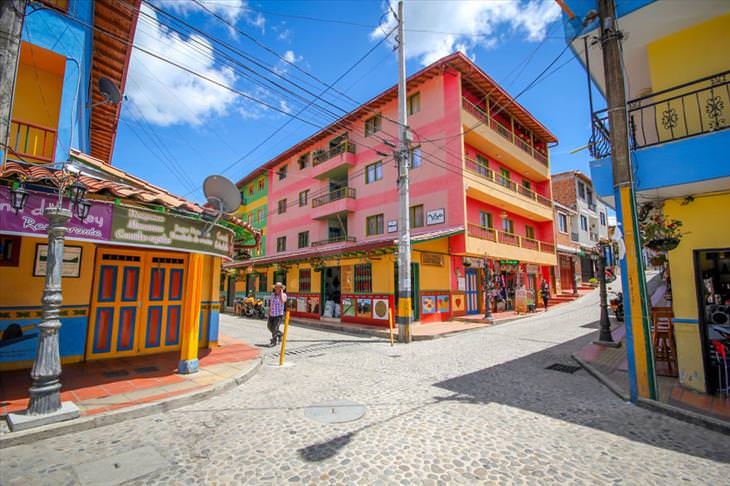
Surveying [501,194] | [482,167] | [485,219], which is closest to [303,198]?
[482,167]

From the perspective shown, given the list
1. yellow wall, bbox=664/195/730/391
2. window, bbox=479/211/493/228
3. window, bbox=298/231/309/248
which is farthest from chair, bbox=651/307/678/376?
window, bbox=298/231/309/248

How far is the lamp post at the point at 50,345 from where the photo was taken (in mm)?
4477

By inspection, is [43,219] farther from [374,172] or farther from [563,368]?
[374,172]

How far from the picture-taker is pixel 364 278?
56.1ft

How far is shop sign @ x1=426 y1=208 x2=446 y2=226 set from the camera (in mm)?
18078

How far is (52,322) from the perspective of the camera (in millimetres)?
4691

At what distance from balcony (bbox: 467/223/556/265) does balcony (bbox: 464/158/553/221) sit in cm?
194

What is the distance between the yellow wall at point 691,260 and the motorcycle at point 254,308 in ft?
65.3

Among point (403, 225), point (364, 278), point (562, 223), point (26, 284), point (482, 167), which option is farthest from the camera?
point (562, 223)

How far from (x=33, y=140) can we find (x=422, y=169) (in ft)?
53.8

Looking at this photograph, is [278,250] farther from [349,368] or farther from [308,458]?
[308,458]

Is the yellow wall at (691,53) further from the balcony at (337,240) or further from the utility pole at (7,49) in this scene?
the balcony at (337,240)

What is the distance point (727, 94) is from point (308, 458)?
9.65 meters

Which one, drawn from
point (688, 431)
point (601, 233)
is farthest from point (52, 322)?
point (601, 233)
